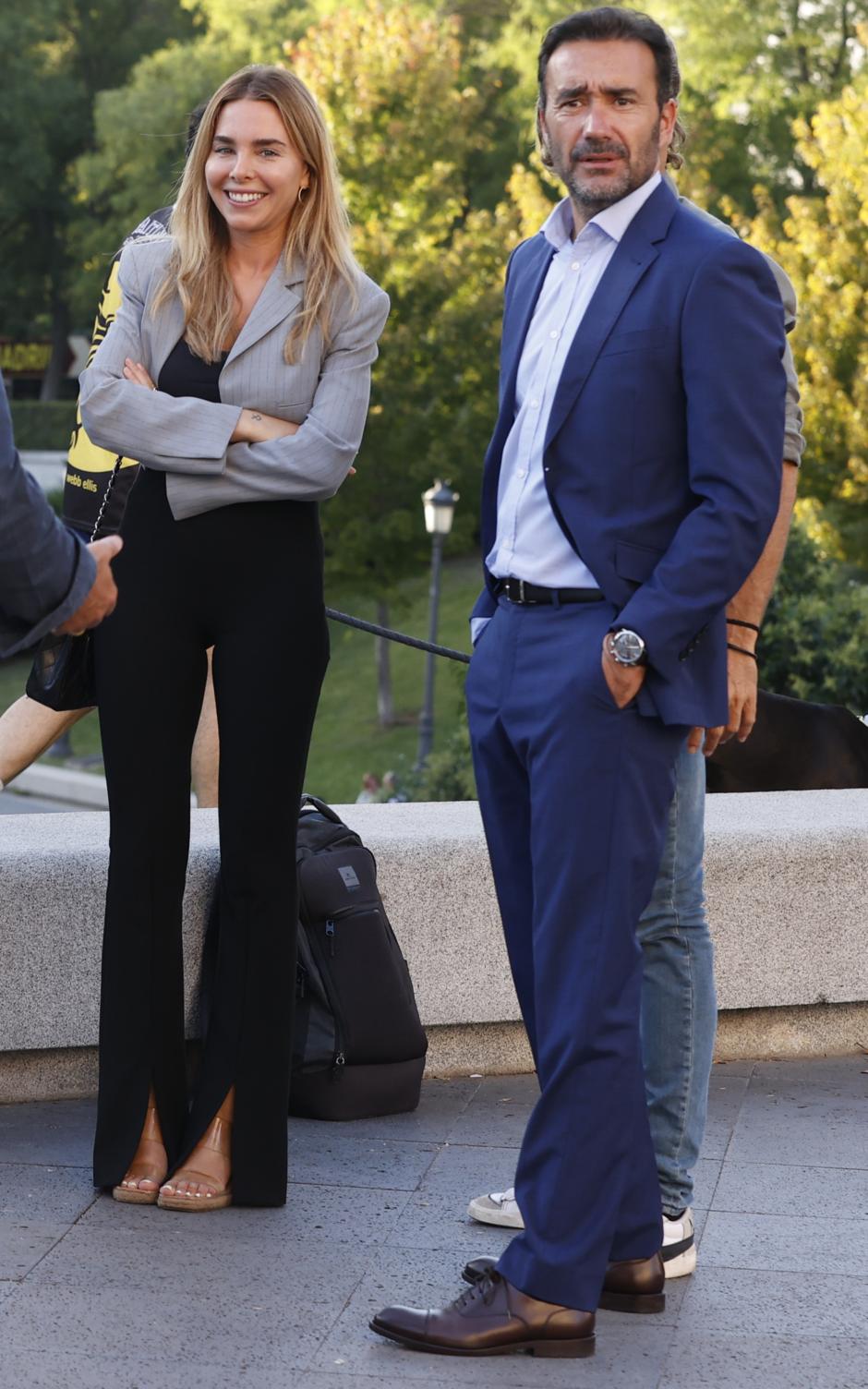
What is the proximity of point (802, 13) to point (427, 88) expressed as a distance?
15.1 m

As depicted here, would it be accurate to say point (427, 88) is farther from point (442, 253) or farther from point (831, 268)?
point (831, 268)

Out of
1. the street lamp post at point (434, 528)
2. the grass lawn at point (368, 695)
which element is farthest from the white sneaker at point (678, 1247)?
the street lamp post at point (434, 528)

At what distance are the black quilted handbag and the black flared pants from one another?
0.23 ft

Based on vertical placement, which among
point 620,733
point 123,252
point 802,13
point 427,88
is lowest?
point 620,733

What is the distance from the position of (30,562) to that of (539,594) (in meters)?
0.85

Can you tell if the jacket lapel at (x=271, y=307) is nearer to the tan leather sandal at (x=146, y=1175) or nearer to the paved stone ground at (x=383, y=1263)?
the tan leather sandal at (x=146, y=1175)

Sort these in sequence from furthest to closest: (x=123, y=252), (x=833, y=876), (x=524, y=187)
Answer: (x=524, y=187) → (x=833, y=876) → (x=123, y=252)

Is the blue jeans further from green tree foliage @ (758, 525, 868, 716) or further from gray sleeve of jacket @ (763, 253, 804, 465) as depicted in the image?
green tree foliage @ (758, 525, 868, 716)

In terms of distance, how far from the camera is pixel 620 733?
2.94 meters

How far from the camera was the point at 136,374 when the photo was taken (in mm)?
3699

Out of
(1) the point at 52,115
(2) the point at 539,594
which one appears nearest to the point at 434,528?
(2) the point at 539,594

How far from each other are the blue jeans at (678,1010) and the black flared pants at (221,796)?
850 millimetres

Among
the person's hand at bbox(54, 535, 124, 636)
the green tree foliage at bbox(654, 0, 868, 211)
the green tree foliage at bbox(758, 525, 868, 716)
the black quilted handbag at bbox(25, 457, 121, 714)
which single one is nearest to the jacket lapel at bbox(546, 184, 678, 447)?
the person's hand at bbox(54, 535, 124, 636)

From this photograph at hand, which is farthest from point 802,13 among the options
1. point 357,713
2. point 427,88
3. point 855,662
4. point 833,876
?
point 833,876
